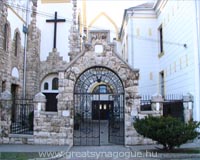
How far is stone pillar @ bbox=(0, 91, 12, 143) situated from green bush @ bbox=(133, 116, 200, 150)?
271 inches

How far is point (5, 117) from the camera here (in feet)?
48.5

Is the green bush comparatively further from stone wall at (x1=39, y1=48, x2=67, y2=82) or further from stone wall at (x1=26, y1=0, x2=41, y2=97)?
stone wall at (x1=39, y1=48, x2=67, y2=82)

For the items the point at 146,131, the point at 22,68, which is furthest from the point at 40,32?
the point at 146,131

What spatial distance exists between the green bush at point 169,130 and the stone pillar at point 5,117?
6.87 metres

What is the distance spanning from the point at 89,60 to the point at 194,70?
19.4 feet

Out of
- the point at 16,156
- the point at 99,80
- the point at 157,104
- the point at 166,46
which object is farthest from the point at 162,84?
the point at 16,156

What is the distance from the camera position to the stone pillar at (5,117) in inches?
577

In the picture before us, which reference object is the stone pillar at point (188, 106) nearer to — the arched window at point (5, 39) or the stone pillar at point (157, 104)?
the stone pillar at point (157, 104)

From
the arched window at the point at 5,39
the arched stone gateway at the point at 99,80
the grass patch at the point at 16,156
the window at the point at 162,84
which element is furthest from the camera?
the window at the point at 162,84

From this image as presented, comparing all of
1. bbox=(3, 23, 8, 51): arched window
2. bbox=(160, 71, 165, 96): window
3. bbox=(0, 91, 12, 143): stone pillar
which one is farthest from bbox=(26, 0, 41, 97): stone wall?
bbox=(160, 71, 165, 96): window

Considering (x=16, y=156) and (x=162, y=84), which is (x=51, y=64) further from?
(x=16, y=156)

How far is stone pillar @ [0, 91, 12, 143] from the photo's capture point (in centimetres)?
1466

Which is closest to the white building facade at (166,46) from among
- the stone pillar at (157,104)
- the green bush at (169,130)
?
the stone pillar at (157,104)

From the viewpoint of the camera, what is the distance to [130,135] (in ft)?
47.1
